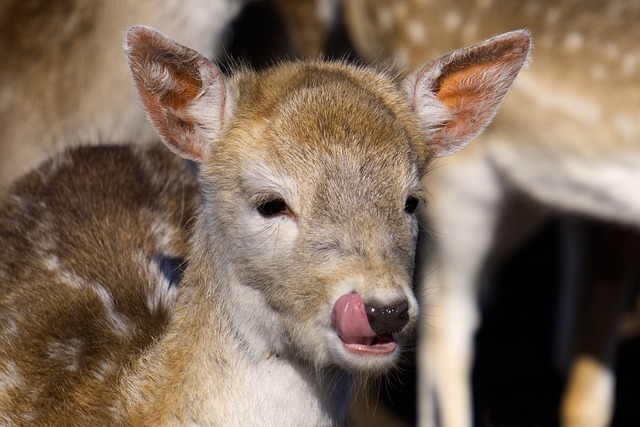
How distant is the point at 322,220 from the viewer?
9.42 feet

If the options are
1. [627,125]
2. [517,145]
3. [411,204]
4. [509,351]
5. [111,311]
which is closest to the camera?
[411,204]

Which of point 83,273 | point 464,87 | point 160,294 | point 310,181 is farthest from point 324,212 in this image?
point 83,273

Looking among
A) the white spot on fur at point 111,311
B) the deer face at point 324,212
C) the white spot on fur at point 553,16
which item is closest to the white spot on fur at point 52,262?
the white spot on fur at point 111,311

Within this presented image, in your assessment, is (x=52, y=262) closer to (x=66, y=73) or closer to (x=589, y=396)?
(x=66, y=73)

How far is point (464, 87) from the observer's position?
3.35 m

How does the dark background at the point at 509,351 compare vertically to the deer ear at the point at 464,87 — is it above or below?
below

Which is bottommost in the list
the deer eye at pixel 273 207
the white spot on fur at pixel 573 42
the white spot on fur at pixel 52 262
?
the white spot on fur at pixel 52 262

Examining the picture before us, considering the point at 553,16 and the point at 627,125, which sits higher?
the point at 553,16

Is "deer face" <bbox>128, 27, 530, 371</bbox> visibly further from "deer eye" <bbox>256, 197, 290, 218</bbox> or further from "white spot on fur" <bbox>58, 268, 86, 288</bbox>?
"white spot on fur" <bbox>58, 268, 86, 288</bbox>

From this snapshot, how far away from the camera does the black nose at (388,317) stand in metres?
2.70

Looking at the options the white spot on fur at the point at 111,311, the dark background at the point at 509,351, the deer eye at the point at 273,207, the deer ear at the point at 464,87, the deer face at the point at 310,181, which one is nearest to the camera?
the deer face at the point at 310,181

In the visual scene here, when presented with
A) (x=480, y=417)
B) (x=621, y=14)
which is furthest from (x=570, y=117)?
(x=480, y=417)

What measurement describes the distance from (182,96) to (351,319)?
0.72m

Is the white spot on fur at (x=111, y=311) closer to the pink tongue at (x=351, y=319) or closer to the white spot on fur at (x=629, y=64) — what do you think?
the pink tongue at (x=351, y=319)
